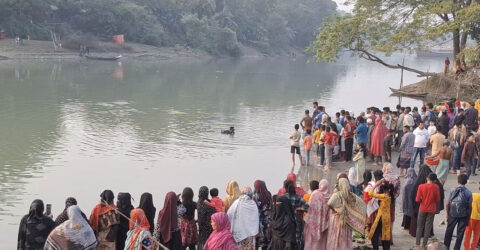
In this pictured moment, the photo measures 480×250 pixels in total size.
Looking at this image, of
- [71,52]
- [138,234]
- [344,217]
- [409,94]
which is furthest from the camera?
[71,52]

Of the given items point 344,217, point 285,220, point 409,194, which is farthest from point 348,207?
A: point 409,194

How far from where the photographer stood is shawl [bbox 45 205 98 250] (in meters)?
6.95

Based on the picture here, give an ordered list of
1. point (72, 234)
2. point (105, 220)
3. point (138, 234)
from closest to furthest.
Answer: point (72, 234)
point (138, 234)
point (105, 220)

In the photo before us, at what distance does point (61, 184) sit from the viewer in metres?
14.5

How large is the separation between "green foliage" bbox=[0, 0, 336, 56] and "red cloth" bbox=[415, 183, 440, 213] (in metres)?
56.4

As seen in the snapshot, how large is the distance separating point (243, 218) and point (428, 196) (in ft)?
9.74

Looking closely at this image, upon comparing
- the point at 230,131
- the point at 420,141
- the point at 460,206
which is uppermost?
the point at 420,141

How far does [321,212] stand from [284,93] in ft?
103

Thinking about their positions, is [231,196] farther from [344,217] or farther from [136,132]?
[136,132]

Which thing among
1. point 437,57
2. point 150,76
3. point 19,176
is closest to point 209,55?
point 150,76

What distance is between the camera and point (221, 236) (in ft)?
23.4

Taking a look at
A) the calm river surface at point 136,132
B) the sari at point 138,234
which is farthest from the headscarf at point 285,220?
the calm river surface at point 136,132

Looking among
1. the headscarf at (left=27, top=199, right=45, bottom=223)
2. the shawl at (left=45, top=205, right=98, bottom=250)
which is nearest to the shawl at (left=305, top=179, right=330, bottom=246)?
the shawl at (left=45, top=205, right=98, bottom=250)

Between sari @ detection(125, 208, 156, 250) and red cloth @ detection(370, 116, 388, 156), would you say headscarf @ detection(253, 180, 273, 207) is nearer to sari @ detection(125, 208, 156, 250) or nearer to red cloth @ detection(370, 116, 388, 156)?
sari @ detection(125, 208, 156, 250)
